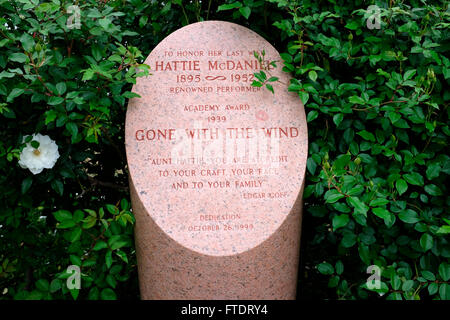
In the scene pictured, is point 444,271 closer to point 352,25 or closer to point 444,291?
point 444,291

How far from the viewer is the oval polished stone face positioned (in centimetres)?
212

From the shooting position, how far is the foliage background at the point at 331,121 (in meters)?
1.98

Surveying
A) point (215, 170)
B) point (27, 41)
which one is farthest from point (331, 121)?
point (27, 41)

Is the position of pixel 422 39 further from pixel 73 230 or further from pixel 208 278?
pixel 73 230

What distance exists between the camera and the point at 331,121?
237 centimetres

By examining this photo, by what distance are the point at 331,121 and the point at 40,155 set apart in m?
1.56

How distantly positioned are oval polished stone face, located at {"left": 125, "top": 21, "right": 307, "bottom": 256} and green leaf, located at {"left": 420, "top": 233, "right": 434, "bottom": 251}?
0.62 meters

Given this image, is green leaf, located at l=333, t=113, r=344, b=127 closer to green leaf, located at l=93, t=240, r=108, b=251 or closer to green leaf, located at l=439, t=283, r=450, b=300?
green leaf, located at l=439, t=283, r=450, b=300

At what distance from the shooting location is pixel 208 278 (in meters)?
2.08

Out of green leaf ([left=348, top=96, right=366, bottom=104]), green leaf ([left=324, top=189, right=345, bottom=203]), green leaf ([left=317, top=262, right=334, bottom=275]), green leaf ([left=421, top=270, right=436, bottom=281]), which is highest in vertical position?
green leaf ([left=348, top=96, right=366, bottom=104])

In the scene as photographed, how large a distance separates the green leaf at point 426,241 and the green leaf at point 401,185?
233 mm

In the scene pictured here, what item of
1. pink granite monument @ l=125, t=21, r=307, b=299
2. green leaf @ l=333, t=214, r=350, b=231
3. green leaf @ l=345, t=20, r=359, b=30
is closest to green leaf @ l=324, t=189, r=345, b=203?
green leaf @ l=333, t=214, r=350, b=231
